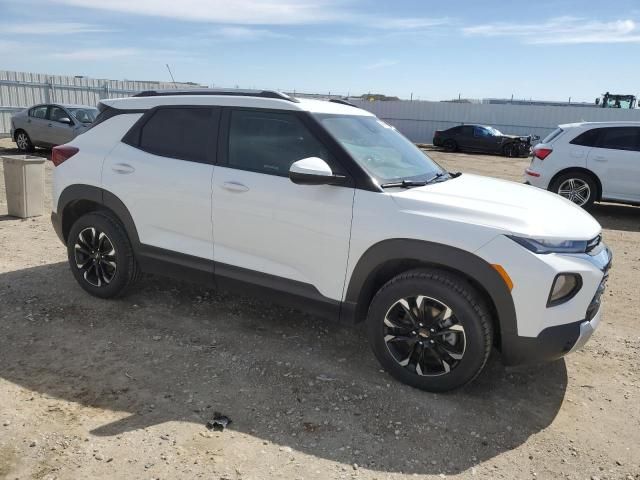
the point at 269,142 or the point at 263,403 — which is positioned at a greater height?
the point at 269,142

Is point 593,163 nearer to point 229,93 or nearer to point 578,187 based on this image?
point 578,187

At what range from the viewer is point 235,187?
12.8 feet

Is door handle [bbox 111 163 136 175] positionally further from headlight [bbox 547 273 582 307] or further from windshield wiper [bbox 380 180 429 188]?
headlight [bbox 547 273 582 307]

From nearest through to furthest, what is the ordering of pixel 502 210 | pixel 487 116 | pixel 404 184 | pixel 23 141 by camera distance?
1. pixel 502 210
2. pixel 404 184
3. pixel 23 141
4. pixel 487 116

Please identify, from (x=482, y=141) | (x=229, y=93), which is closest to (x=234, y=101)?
(x=229, y=93)

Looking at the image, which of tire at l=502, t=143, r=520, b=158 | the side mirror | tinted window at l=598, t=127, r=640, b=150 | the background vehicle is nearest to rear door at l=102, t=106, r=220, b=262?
the side mirror

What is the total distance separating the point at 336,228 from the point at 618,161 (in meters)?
7.55

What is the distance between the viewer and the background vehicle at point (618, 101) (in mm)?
31984

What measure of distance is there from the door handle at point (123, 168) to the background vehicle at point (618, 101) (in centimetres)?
3422

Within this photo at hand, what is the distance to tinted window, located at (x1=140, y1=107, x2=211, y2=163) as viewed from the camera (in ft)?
13.7

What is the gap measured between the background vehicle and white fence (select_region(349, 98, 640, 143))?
679 centimetres

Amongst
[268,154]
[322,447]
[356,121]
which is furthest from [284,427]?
[356,121]

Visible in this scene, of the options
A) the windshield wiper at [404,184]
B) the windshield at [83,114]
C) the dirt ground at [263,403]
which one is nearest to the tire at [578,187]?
the dirt ground at [263,403]

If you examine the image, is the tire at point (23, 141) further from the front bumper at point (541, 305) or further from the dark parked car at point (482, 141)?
the dark parked car at point (482, 141)
